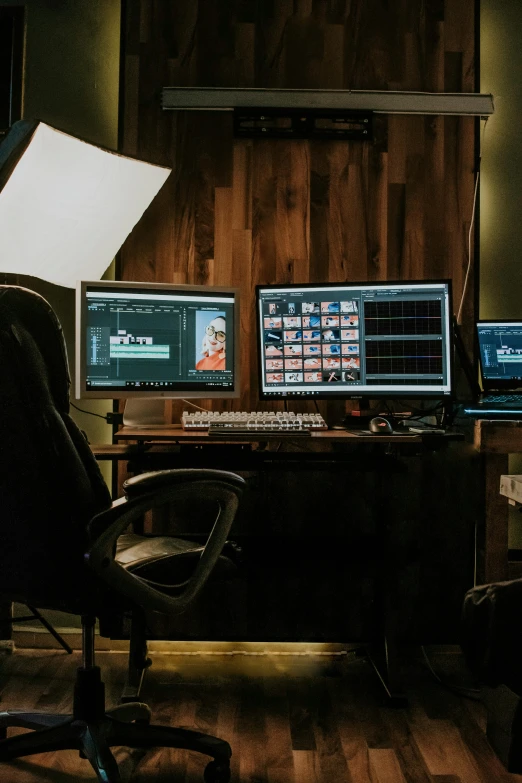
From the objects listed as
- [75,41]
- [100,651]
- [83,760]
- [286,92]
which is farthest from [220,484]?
[75,41]

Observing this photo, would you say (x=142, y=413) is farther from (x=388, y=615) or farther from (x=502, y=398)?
(x=502, y=398)

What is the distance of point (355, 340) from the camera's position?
2.73 meters

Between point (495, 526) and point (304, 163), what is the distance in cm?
165

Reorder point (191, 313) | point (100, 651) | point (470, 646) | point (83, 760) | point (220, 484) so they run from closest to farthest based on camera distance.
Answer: point (470, 646), point (220, 484), point (83, 760), point (191, 313), point (100, 651)

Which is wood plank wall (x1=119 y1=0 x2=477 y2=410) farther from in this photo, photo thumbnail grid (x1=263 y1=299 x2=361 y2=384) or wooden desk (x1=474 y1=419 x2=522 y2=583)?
wooden desk (x1=474 y1=419 x2=522 y2=583)

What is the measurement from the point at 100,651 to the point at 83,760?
34.1 inches

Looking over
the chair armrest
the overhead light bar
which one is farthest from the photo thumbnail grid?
the chair armrest

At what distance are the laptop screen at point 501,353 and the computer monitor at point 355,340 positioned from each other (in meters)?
0.19

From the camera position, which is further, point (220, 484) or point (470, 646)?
point (220, 484)

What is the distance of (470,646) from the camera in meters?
0.87

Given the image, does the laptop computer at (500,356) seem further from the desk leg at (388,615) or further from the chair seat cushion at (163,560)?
the chair seat cushion at (163,560)

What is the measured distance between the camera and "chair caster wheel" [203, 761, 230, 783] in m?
1.81

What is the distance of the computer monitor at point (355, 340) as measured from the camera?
2682 mm

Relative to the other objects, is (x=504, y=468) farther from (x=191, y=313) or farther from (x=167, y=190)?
(x=167, y=190)
